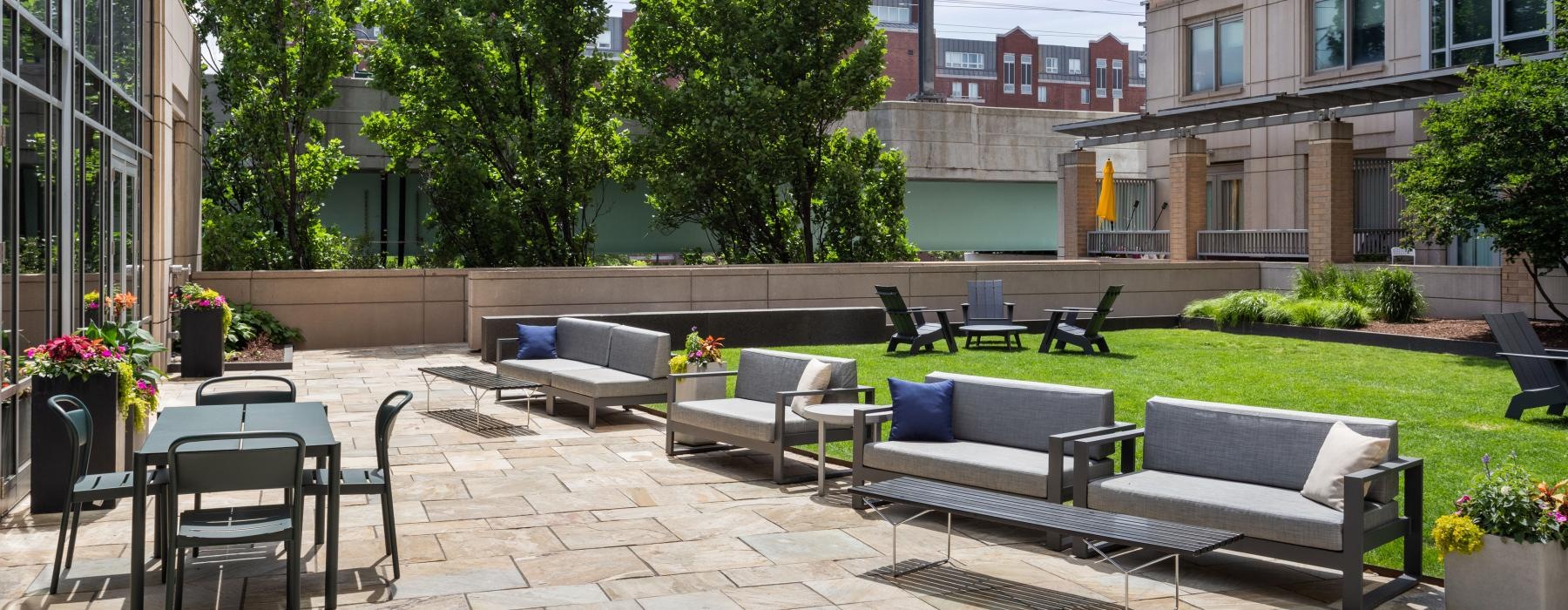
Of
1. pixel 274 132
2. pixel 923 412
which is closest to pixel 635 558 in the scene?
pixel 923 412

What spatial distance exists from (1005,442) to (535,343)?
7.45 metres

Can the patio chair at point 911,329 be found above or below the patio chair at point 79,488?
above

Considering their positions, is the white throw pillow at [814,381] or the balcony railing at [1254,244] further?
the balcony railing at [1254,244]

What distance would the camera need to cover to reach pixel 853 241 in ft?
88.9

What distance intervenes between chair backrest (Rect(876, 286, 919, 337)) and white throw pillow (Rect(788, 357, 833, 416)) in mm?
9482

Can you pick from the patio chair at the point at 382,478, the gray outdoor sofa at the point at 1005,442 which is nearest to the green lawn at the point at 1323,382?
the gray outdoor sofa at the point at 1005,442

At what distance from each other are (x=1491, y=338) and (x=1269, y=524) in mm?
14457

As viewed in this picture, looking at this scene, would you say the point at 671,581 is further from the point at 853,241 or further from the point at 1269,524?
the point at 853,241

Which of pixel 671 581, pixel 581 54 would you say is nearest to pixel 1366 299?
pixel 581 54

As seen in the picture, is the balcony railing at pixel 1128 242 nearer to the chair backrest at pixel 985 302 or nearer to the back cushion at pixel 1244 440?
the chair backrest at pixel 985 302

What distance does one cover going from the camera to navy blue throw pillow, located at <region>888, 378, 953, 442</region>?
860 centimetres

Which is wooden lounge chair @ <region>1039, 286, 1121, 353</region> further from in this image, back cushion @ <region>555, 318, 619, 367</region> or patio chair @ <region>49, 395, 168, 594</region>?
patio chair @ <region>49, 395, 168, 594</region>

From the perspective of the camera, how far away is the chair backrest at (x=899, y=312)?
19500 millimetres

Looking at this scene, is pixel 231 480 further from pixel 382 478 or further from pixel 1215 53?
pixel 1215 53
